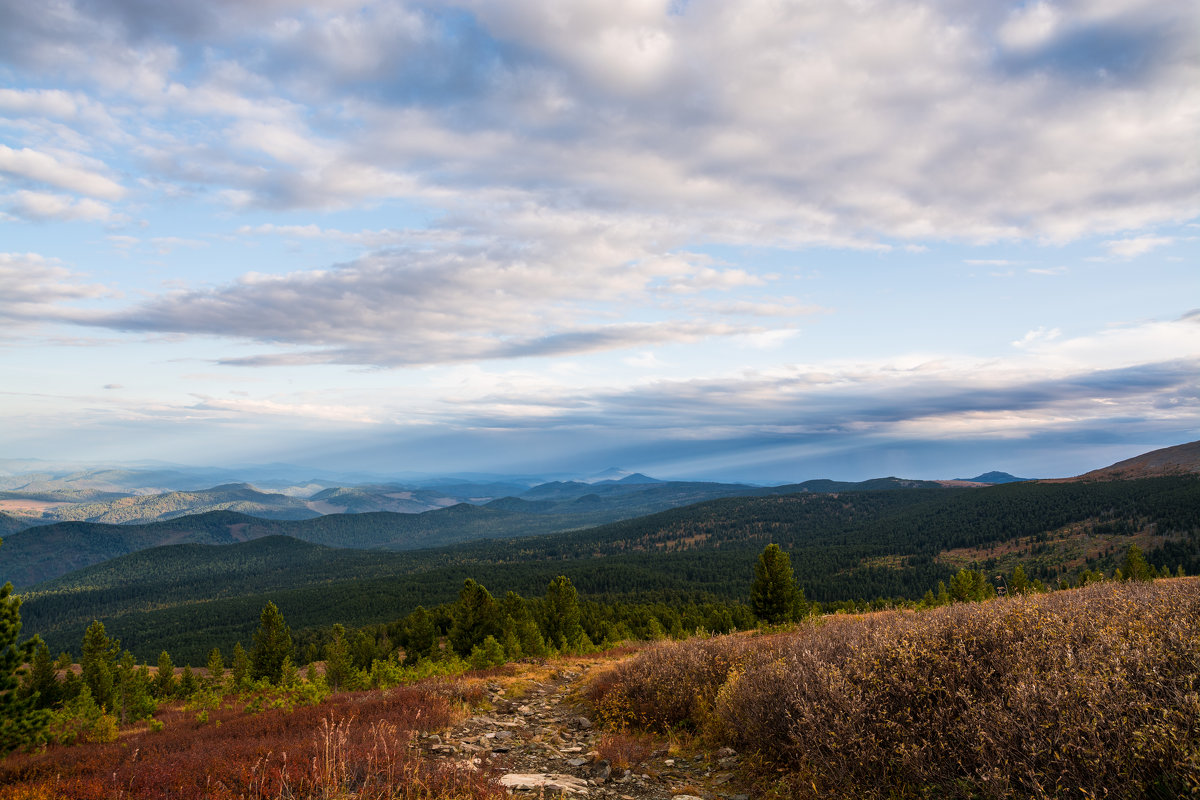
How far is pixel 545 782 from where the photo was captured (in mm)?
9344

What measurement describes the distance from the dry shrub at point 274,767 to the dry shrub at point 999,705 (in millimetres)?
5090

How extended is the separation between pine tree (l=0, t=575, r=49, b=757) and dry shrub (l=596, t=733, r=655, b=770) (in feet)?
52.5

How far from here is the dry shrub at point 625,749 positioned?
10.6 m

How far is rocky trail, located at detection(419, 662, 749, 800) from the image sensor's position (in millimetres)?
9195

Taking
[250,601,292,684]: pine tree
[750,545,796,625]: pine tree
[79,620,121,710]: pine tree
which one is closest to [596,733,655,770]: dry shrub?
[750,545,796,625]: pine tree

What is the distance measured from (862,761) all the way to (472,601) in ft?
173

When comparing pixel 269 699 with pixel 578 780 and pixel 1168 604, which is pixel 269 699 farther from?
pixel 1168 604

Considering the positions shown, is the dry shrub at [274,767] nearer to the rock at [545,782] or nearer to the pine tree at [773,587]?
the rock at [545,782]

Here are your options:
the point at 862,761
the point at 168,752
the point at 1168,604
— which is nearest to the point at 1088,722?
the point at 862,761

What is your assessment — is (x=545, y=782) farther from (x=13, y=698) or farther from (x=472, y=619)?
(x=472, y=619)

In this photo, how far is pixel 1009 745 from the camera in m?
5.91

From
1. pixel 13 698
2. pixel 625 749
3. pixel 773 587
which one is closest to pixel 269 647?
pixel 13 698

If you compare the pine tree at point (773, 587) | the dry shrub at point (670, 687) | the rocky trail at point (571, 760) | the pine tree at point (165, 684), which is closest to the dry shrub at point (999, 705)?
the rocky trail at point (571, 760)

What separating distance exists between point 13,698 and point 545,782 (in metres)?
16.3
